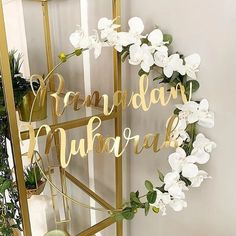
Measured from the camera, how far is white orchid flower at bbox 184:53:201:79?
717 mm

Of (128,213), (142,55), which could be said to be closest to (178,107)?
(142,55)

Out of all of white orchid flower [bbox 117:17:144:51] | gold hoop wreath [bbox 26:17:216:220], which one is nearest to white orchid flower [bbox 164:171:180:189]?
gold hoop wreath [bbox 26:17:216:220]

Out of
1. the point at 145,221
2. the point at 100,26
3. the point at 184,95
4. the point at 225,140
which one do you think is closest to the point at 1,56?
the point at 100,26

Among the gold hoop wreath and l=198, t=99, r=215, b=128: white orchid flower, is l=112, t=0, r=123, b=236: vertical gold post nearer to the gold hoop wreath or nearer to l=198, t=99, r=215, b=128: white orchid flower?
the gold hoop wreath

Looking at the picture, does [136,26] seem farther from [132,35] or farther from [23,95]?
[23,95]

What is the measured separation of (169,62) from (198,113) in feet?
0.51

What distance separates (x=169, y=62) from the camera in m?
0.72

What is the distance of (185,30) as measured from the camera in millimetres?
747

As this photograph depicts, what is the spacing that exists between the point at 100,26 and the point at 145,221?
2.46ft

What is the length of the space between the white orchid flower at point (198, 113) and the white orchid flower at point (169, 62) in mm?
92

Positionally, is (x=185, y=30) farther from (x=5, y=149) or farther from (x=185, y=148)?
(x=5, y=149)

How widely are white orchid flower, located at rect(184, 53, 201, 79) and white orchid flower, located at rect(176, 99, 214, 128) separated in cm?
8

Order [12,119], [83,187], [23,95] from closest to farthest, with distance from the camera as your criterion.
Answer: [12,119], [23,95], [83,187]

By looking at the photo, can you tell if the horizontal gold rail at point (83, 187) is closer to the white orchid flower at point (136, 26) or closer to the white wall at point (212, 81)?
the white wall at point (212, 81)
